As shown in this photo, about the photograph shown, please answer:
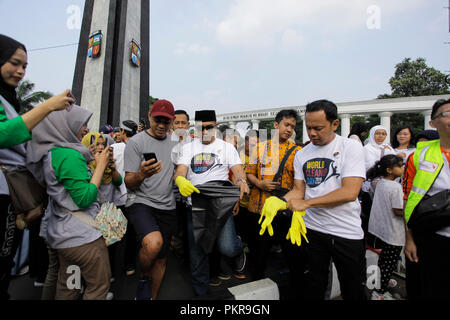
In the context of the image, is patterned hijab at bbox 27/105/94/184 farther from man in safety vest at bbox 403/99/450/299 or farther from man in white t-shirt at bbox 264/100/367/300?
man in safety vest at bbox 403/99/450/299

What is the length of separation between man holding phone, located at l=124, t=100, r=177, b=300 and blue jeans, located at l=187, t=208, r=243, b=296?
317 millimetres

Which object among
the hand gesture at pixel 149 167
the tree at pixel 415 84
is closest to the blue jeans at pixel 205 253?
the hand gesture at pixel 149 167

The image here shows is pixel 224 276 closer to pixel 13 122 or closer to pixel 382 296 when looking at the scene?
pixel 382 296

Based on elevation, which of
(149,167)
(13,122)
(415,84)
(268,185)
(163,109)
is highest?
(415,84)

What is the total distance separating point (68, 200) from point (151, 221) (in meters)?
0.76

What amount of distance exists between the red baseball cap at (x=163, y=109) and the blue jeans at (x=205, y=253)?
1261 millimetres

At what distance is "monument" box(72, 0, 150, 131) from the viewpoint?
10.1m

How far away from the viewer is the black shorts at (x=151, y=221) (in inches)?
80.1

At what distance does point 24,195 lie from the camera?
4.79 ft

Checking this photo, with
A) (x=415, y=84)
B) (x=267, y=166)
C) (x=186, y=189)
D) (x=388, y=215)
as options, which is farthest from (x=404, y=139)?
(x=415, y=84)

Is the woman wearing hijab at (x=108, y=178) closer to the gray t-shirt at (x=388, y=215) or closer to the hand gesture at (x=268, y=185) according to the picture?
the hand gesture at (x=268, y=185)

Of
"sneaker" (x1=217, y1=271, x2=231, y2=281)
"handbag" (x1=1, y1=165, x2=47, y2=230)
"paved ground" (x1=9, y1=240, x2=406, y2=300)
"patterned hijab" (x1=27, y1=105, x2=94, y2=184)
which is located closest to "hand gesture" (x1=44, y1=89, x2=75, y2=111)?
"patterned hijab" (x1=27, y1=105, x2=94, y2=184)
